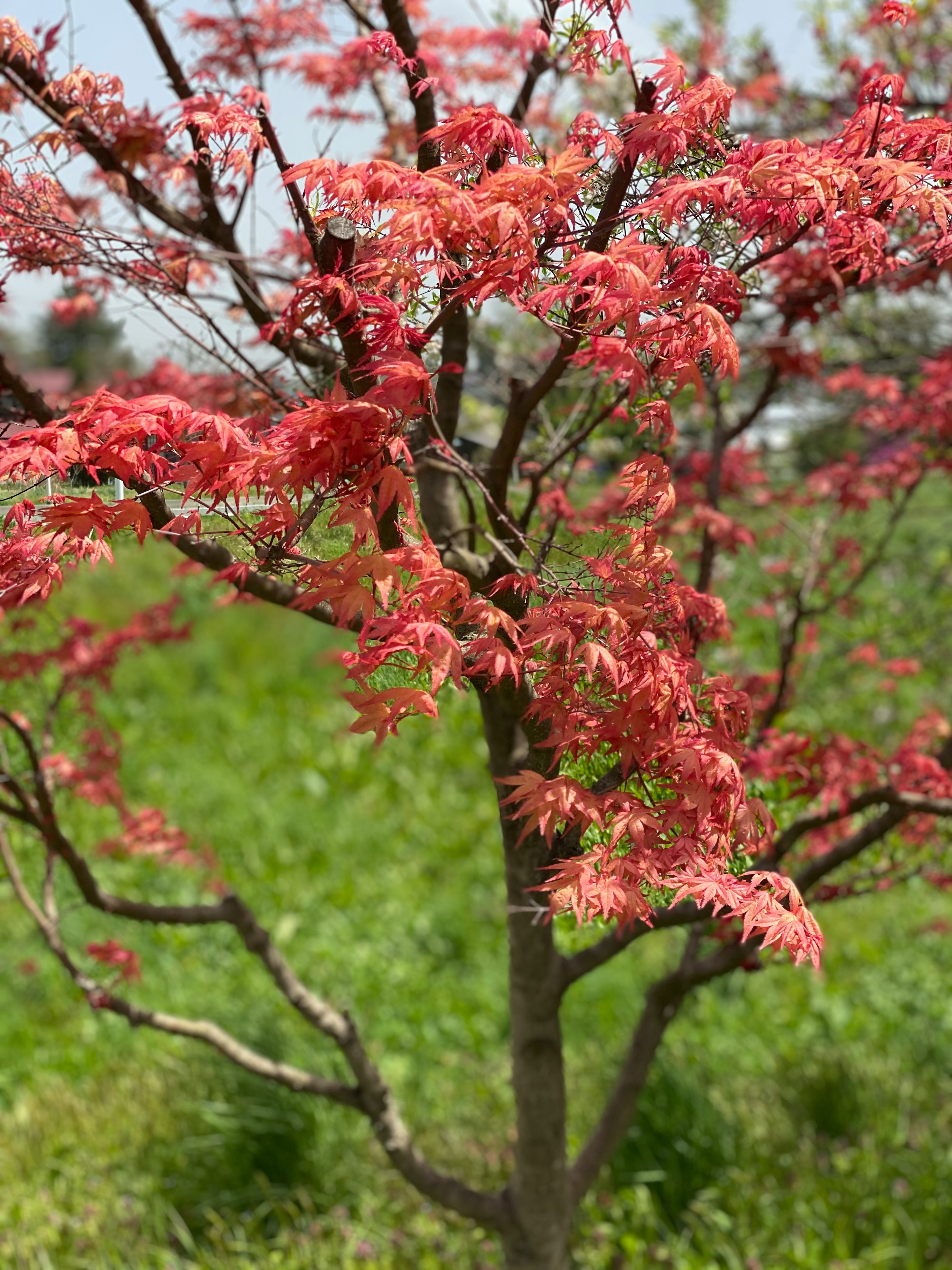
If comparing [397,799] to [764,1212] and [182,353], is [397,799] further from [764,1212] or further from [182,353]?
[182,353]

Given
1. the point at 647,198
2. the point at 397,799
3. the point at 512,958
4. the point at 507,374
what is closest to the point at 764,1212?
the point at 512,958

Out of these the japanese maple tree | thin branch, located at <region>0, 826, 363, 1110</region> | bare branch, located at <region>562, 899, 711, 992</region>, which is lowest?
thin branch, located at <region>0, 826, 363, 1110</region>

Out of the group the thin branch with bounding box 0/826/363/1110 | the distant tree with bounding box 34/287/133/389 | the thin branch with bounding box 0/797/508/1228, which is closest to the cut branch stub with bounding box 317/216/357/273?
the thin branch with bounding box 0/797/508/1228

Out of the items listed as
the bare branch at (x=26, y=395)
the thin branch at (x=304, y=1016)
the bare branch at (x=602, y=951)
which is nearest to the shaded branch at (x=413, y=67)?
the bare branch at (x=26, y=395)

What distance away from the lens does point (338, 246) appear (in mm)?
1951

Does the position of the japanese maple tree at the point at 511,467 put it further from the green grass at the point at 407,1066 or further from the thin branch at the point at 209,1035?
the green grass at the point at 407,1066

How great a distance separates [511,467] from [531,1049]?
1.56 m

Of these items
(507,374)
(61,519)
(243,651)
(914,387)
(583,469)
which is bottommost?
(61,519)

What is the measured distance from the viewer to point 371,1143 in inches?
168

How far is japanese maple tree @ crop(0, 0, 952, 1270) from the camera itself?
176 centimetres

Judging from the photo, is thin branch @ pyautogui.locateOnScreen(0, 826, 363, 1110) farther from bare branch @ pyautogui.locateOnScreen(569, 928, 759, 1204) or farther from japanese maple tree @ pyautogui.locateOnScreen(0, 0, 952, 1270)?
bare branch @ pyautogui.locateOnScreen(569, 928, 759, 1204)

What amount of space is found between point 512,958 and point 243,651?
7500mm

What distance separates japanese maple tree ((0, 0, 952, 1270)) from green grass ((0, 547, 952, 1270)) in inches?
29.7

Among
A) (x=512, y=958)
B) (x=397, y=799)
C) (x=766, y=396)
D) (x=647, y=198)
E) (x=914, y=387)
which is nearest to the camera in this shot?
(x=647, y=198)
